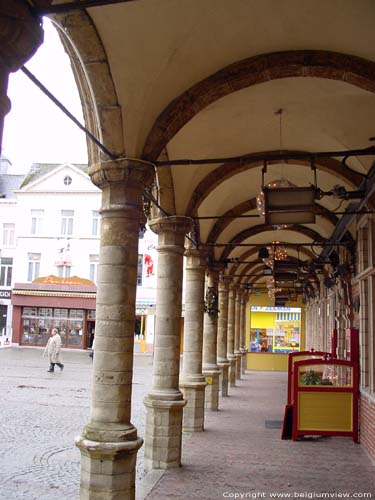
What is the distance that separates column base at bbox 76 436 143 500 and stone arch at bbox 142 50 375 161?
10.2 feet

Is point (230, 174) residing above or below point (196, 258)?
above

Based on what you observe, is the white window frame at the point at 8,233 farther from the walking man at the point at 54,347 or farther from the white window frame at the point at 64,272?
the walking man at the point at 54,347

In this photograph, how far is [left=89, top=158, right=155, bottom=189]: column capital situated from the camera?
6.14 metres

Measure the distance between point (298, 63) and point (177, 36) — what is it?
1.52 meters

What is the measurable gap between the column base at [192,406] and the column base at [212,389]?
2482mm

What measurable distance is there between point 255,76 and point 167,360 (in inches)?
162

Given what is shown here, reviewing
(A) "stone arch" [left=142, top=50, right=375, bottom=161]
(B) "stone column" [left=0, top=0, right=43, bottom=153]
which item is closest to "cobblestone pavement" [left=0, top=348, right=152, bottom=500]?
(A) "stone arch" [left=142, top=50, right=375, bottom=161]

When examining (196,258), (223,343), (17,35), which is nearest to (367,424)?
(196,258)

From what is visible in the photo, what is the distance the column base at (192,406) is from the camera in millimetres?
Result: 10867

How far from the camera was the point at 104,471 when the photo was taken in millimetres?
5574

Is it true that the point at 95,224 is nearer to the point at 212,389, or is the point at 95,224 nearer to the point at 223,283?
the point at 223,283

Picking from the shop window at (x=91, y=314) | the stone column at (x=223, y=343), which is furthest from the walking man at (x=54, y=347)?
the shop window at (x=91, y=314)

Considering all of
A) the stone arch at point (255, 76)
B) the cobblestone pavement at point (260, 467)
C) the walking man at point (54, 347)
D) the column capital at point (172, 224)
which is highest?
the stone arch at point (255, 76)

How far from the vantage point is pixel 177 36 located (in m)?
5.94
